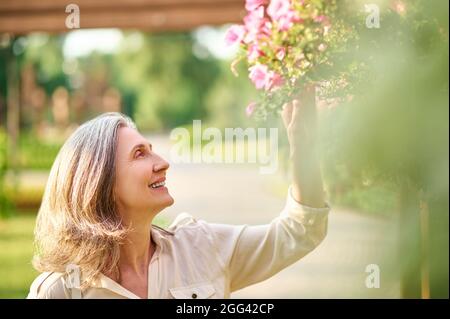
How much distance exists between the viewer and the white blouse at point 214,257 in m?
1.14

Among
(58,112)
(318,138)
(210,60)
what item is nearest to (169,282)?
(318,138)

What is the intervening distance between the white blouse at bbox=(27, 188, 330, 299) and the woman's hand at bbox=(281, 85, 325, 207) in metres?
0.02

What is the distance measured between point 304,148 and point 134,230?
1.06 feet

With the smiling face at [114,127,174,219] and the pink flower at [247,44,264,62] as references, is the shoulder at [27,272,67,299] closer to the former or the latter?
the smiling face at [114,127,174,219]

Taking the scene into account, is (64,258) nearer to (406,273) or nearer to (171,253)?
(171,253)

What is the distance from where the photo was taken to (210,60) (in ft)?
30.7

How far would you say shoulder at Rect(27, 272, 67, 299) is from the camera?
3.72 ft

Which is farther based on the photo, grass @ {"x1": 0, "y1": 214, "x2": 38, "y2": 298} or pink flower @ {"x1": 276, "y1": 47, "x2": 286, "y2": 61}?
grass @ {"x1": 0, "y1": 214, "x2": 38, "y2": 298}
